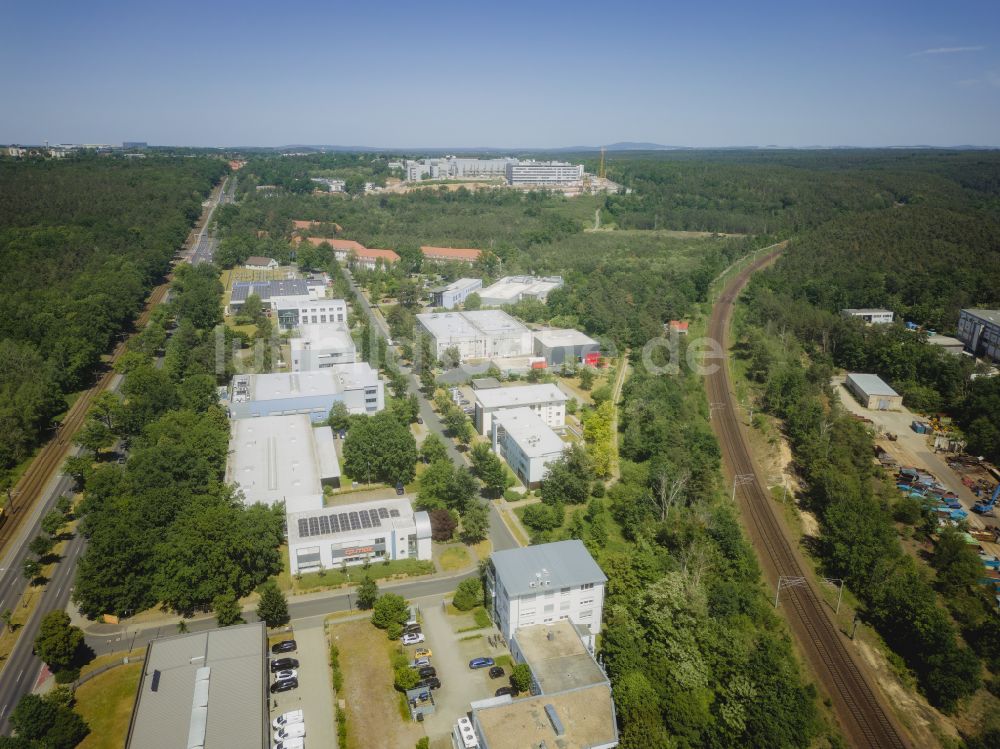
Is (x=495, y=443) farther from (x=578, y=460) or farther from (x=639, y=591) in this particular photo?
(x=639, y=591)

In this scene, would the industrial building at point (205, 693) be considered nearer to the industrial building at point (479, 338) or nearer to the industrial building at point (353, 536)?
the industrial building at point (353, 536)

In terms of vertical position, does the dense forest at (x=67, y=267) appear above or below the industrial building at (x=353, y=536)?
above

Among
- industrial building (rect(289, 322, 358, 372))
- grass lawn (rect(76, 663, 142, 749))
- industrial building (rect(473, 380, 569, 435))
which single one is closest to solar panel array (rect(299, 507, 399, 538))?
grass lawn (rect(76, 663, 142, 749))

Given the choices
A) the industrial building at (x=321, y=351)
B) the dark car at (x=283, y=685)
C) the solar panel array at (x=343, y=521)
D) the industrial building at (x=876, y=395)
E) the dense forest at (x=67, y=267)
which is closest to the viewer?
the dark car at (x=283, y=685)

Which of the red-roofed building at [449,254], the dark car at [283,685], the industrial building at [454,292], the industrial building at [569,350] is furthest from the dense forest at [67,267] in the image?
the industrial building at [569,350]

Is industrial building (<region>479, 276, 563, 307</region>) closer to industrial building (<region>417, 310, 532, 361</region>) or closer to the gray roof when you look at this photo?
industrial building (<region>417, 310, 532, 361</region>)

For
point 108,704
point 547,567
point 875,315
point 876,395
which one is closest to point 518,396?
point 547,567

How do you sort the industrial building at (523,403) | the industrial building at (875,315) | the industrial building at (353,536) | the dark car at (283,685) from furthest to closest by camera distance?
the industrial building at (875,315) → the industrial building at (523,403) → the industrial building at (353,536) → the dark car at (283,685)
